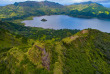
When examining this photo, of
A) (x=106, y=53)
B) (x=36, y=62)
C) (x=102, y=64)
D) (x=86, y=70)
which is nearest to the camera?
Result: (x=36, y=62)

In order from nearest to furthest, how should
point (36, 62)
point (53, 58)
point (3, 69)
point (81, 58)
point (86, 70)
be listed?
point (36, 62)
point (3, 69)
point (53, 58)
point (86, 70)
point (81, 58)

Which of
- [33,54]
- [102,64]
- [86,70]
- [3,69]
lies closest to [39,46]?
[33,54]

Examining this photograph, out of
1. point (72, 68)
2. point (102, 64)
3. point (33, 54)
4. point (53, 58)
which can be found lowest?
point (102, 64)

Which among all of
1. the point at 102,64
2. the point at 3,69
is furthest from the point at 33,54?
the point at 102,64

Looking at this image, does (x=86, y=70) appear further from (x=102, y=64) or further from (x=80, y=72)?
(x=102, y=64)

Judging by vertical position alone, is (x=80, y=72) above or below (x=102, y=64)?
above

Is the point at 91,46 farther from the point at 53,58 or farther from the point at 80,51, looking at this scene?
the point at 53,58

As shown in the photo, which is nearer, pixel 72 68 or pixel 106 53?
pixel 72 68
